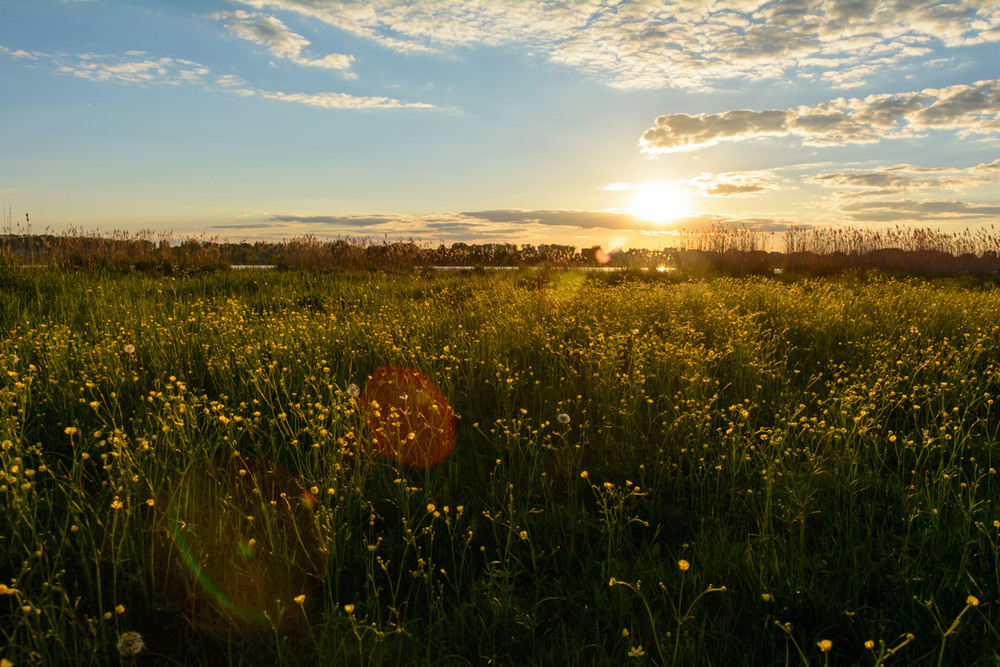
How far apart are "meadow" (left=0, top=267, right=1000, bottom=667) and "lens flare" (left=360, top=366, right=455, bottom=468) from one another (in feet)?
0.31

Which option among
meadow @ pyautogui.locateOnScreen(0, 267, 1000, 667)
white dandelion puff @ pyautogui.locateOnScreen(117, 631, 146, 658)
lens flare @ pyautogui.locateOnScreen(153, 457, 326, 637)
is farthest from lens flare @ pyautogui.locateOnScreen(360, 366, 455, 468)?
white dandelion puff @ pyautogui.locateOnScreen(117, 631, 146, 658)

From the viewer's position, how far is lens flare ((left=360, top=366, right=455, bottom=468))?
10.9 ft

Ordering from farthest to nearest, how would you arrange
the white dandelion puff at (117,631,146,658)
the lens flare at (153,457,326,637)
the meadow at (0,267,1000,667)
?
the lens flare at (153,457,326,637) → the meadow at (0,267,1000,667) → the white dandelion puff at (117,631,146,658)

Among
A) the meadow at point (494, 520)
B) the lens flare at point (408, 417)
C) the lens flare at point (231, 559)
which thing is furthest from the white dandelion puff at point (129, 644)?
the lens flare at point (408, 417)

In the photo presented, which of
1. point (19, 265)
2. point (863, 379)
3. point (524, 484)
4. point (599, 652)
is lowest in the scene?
point (599, 652)

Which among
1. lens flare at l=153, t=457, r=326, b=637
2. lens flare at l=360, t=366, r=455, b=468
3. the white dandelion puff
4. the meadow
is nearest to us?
the white dandelion puff

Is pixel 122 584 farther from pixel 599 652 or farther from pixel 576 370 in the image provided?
pixel 576 370

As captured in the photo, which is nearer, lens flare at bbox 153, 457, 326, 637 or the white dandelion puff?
the white dandelion puff

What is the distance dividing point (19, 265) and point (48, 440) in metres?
9.04

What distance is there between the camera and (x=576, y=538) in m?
2.75

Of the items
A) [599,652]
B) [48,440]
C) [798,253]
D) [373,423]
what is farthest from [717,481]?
[798,253]

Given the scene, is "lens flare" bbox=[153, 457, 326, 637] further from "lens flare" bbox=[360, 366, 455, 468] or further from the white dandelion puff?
"lens flare" bbox=[360, 366, 455, 468]

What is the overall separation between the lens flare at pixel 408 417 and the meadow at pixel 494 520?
94mm

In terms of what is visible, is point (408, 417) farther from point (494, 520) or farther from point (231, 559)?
point (231, 559)
